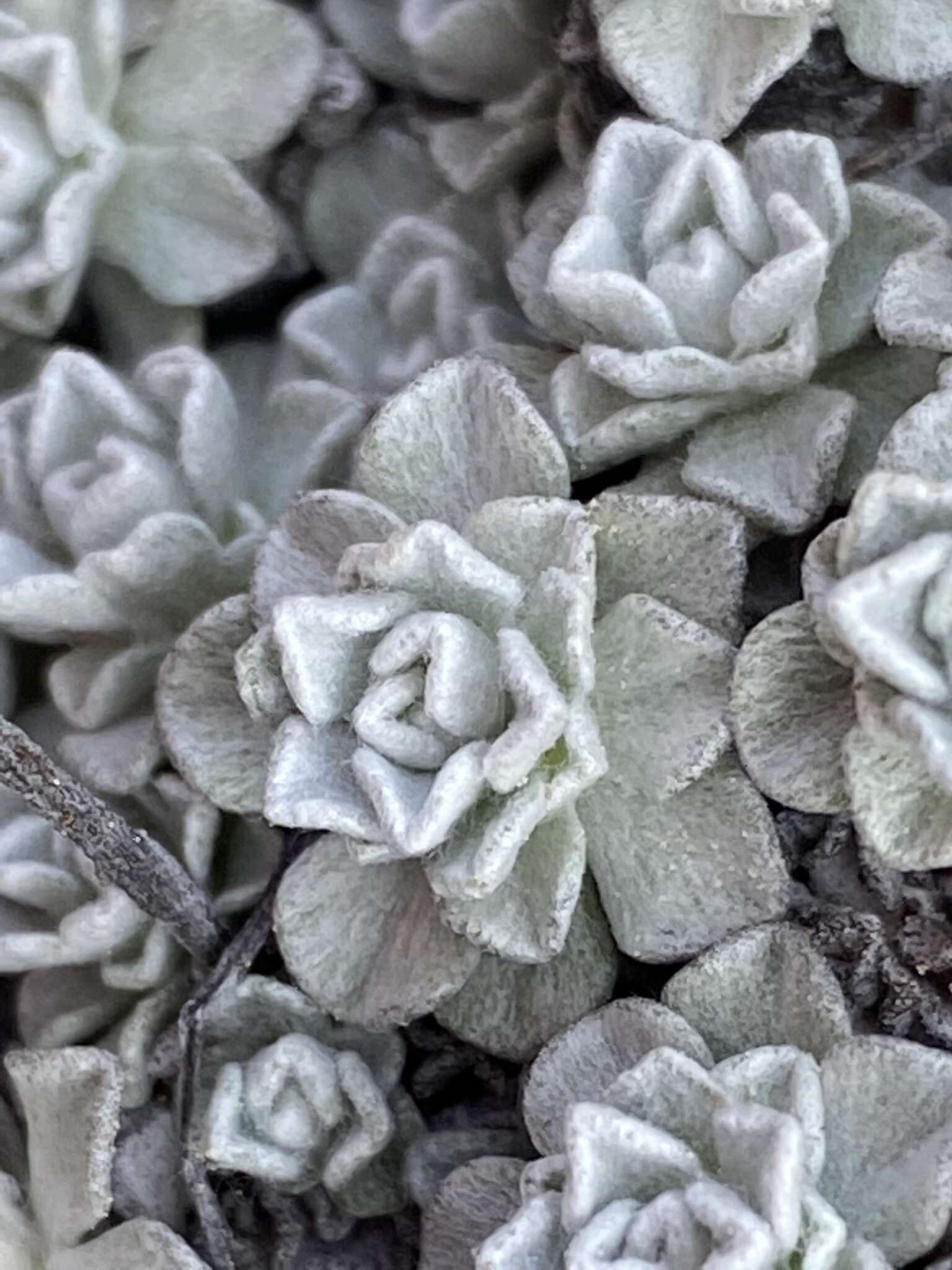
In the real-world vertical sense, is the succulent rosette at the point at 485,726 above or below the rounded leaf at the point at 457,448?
below

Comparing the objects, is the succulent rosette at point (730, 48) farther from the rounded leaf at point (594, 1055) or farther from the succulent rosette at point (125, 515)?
the rounded leaf at point (594, 1055)

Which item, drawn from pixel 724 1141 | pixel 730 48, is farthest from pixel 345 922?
pixel 730 48

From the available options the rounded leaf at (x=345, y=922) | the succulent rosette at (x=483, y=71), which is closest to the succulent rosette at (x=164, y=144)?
the succulent rosette at (x=483, y=71)

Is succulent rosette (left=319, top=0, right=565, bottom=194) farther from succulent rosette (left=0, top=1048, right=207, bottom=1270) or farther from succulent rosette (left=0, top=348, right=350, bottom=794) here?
succulent rosette (left=0, top=1048, right=207, bottom=1270)

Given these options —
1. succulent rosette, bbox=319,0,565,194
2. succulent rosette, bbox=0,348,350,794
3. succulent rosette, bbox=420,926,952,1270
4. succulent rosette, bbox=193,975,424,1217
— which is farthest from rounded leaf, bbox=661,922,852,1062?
succulent rosette, bbox=319,0,565,194

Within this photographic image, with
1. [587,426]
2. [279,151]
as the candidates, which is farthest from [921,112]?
[279,151]
